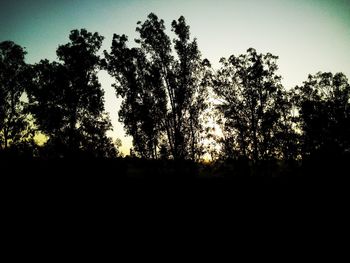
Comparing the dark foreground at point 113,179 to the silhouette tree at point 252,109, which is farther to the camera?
the silhouette tree at point 252,109

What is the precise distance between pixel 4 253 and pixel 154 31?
2449 centimetres

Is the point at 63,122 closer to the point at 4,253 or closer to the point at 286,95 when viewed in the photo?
the point at 4,253

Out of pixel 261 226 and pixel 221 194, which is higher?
pixel 221 194

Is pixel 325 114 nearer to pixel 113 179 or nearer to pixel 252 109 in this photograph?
pixel 252 109

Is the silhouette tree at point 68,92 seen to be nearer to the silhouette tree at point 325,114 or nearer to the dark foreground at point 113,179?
the dark foreground at point 113,179

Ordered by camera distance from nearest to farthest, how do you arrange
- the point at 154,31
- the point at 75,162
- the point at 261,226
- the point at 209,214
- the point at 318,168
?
the point at 261,226
the point at 209,214
the point at 75,162
the point at 318,168
the point at 154,31

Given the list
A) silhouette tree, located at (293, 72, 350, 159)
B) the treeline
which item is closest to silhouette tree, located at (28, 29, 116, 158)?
the treeline

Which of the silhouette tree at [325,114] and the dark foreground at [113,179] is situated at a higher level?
the silhouette tree at [325,114]

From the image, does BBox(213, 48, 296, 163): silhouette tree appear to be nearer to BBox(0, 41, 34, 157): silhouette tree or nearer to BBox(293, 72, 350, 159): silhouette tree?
BBox(293, 72, 350, 159): silhouette tree

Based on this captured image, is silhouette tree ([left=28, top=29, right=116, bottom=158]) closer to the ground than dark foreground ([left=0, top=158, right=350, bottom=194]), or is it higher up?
higher up

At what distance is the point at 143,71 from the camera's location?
89.7ft

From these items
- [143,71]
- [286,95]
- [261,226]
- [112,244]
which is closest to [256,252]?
A: [261,226]

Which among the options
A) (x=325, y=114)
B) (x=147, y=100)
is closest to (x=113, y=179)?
(x=147, y=100)

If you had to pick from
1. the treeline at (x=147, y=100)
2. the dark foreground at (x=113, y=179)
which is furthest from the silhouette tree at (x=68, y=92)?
the dark foreground at (x=113, y=179)
